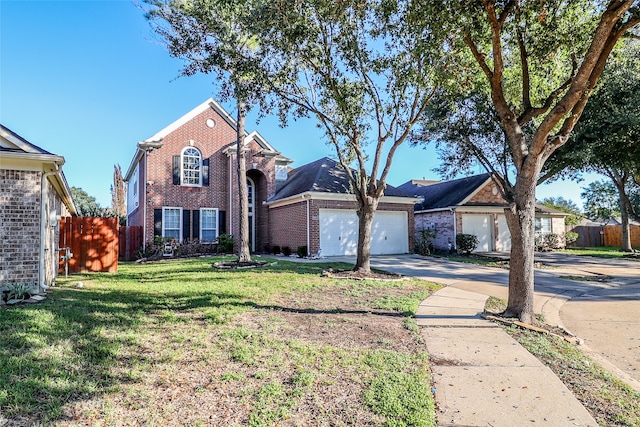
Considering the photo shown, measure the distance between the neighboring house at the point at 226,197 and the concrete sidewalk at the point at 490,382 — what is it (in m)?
11.7

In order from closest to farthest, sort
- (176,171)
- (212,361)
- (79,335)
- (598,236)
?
(212,361)
(79,335)
(176,171)
(598,236)

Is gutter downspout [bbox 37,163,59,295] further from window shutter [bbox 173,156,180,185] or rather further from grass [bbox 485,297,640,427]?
window shutter [bbox 173,156,180,185]

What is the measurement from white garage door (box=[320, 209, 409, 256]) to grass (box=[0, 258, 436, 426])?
32.9ft

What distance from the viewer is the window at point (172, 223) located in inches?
726

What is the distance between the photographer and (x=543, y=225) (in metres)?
24.0

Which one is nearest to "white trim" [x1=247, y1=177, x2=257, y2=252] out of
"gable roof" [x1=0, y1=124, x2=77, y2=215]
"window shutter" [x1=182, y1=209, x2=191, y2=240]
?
"window shutter" [x1=182, y1=209, x2=191, y2=240]

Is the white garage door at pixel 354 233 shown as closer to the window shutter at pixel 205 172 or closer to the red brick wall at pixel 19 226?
the window shutter at pixel 205 172

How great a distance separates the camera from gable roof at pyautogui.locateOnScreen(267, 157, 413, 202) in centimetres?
1750

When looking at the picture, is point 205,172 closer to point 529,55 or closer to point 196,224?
point 196,224

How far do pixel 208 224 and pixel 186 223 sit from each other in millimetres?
1147

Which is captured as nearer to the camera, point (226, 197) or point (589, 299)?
point (589, 299)


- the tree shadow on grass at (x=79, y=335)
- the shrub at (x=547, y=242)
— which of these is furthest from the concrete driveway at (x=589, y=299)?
the shrub at (x=547, y=242)

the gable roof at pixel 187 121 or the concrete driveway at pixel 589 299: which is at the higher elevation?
the gable roof at pixel 187 121

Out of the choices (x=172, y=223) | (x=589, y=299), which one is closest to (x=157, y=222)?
(x=172, y=223)
